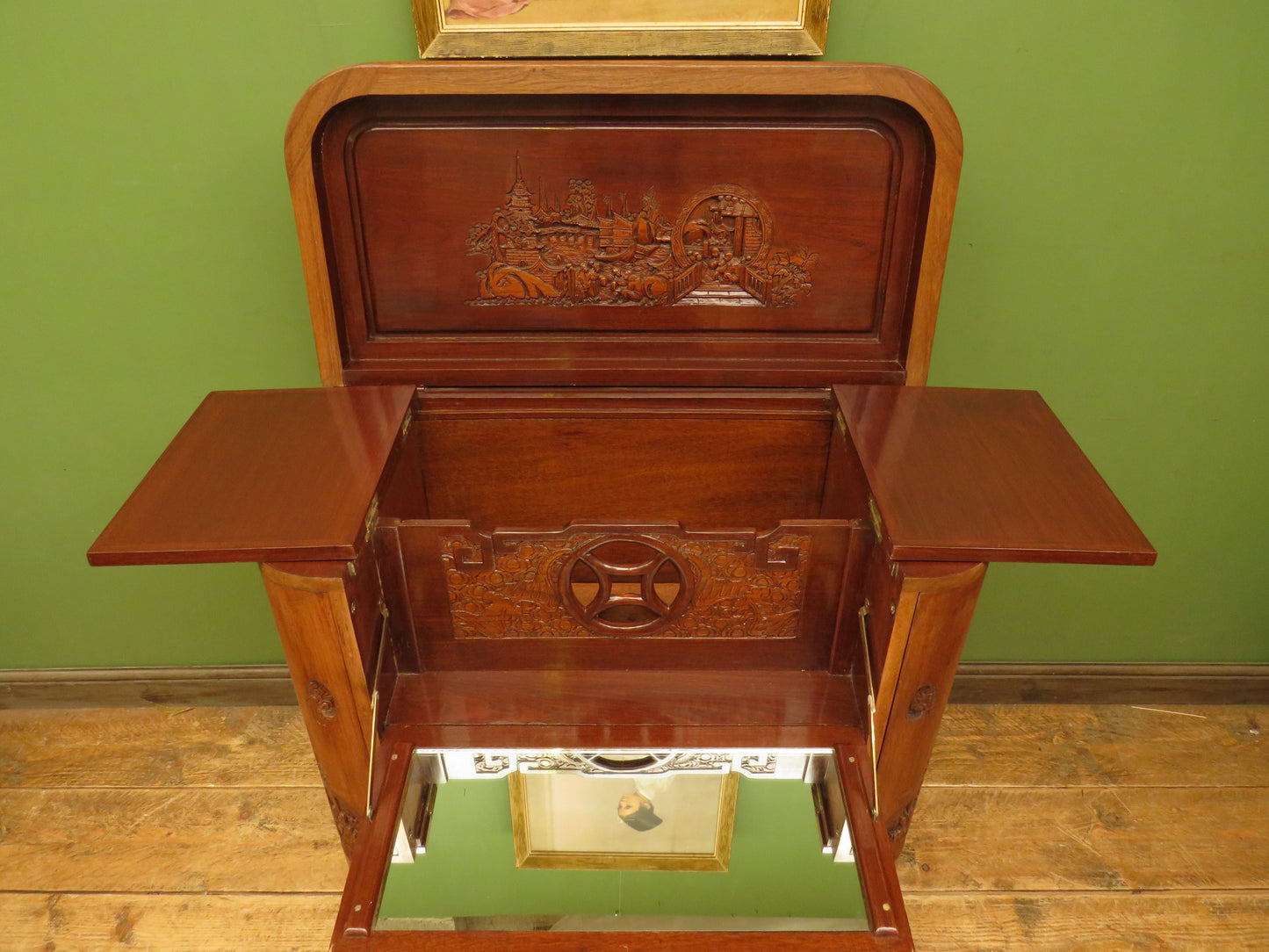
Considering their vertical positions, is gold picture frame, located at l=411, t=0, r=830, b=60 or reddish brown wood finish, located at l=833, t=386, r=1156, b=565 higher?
gold picture frame, located at l=411, t=0, r=830, b=60

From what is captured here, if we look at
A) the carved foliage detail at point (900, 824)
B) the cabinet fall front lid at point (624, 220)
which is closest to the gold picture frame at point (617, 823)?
the carved foliage detail at point (900, 824)

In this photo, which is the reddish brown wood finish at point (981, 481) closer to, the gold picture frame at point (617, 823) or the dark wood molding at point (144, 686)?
the gold picture frame at point (617, 823)

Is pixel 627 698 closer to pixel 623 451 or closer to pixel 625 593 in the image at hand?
pixel 625 593

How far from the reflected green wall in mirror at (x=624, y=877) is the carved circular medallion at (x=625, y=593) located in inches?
9.0

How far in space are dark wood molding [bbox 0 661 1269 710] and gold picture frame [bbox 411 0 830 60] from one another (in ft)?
4.16

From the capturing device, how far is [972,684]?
73.7 inches

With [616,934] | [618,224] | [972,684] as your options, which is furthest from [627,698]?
[972,684]

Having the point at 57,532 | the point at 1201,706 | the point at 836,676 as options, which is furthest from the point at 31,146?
the point at 1201,706

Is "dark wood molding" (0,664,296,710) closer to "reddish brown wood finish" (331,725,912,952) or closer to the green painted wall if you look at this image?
the green painted wall

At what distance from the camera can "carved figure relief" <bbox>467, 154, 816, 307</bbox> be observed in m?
1.23

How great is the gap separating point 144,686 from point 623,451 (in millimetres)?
1163

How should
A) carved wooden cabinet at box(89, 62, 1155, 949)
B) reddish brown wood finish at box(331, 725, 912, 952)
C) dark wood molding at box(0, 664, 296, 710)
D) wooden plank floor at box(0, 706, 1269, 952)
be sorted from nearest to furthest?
reddish brown wood finish at box(331, 725, 912, 952) < carved wooden cabinet at box(89, 62, 1155, 949) < wooden plank floor at box(0, 706, 1269, 952) < dark wood molding at box(0, 664, 296, 710)

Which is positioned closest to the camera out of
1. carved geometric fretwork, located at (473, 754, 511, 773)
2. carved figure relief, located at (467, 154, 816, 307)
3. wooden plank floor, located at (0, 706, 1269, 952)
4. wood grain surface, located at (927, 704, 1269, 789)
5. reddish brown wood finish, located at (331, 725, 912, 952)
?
reddish brown wood finish, located at (331, 725, 912, 952)

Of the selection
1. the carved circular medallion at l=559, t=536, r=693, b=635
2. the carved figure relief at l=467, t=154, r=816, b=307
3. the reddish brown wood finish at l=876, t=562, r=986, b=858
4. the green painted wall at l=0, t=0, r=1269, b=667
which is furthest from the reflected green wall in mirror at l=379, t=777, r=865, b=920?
the green painted wall at l=0, t=0, r=1269, b=667
